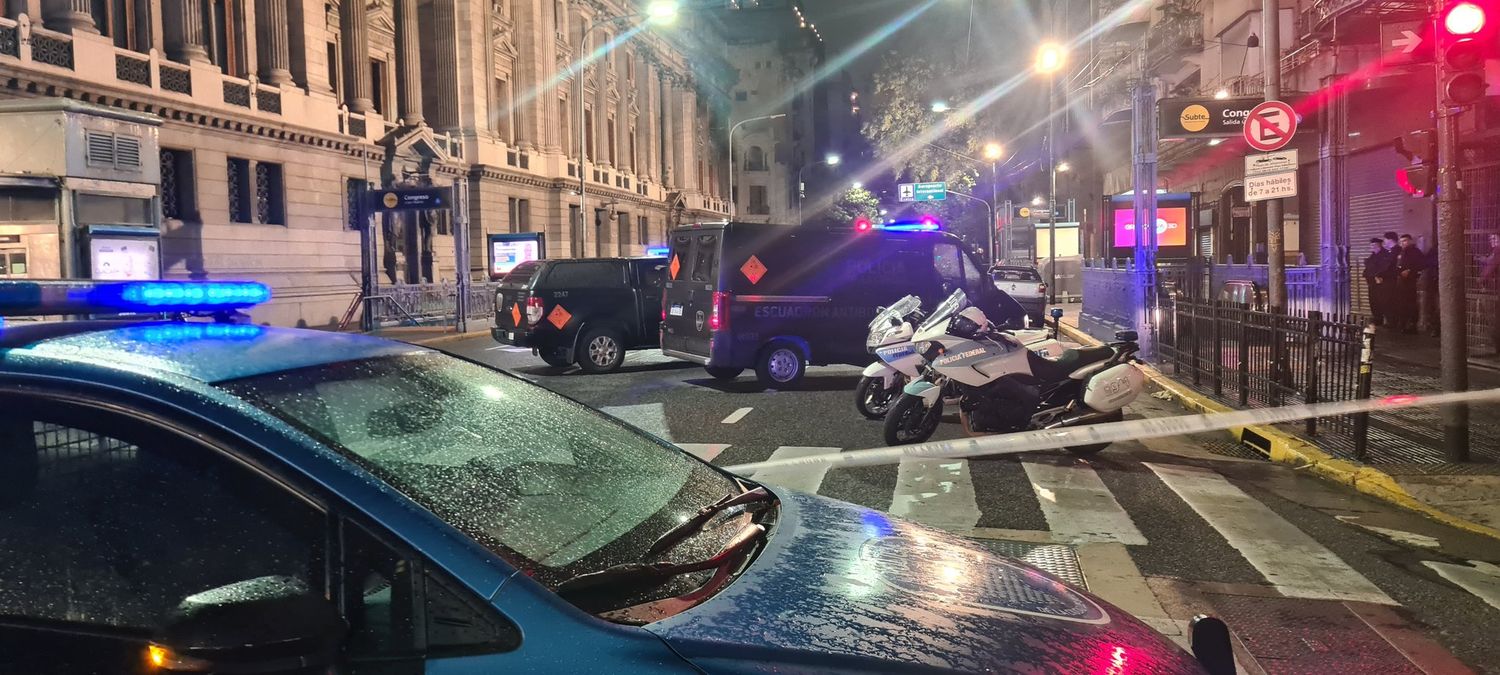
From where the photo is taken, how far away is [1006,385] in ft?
28.6

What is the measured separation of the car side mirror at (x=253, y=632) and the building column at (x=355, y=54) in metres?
35.7

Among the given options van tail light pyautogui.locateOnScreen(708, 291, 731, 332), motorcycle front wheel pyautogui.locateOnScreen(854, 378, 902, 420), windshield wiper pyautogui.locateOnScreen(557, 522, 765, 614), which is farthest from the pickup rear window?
windshield wiper pyautogui.locateOnScreen(557, 522, 765, 614)

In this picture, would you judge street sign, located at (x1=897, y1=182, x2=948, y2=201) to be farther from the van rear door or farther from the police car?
the police car

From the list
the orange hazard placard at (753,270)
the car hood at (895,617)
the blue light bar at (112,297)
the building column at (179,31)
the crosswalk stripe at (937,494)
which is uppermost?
the building column at (179,31)

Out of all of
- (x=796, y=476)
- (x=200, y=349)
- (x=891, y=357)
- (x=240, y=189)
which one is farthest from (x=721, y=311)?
(x=240, y=189)

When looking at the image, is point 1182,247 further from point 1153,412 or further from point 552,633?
point 552,633

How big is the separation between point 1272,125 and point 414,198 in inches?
917

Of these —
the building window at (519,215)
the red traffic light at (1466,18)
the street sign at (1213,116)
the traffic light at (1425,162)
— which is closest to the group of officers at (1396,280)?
the street sign at (1213,116)

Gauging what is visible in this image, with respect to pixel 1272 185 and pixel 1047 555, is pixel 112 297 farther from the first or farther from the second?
pixel 1272 185

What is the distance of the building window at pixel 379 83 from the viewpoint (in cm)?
3638

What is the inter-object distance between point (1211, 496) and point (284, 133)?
96.4ft

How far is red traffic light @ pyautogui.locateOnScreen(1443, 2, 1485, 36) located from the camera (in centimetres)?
759

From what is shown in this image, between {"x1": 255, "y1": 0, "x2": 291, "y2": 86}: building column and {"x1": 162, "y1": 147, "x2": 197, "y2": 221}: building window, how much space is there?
427cm

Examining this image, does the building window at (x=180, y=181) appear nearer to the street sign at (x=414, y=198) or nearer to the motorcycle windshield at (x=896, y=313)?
the street sign at (x=414, y=198)
